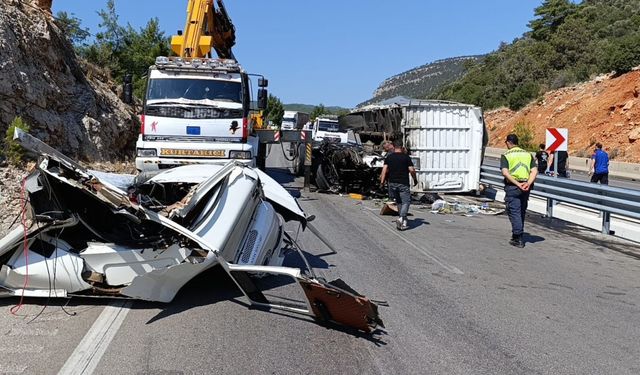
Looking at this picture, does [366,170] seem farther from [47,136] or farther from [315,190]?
[47,136]

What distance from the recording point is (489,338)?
17.1 ft

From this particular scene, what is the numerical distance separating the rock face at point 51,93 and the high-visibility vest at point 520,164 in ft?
36.6

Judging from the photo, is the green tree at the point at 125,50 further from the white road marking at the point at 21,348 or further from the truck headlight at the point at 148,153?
the white road marking at the point at 21,348

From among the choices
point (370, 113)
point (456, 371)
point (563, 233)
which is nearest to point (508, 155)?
point (563, 233)

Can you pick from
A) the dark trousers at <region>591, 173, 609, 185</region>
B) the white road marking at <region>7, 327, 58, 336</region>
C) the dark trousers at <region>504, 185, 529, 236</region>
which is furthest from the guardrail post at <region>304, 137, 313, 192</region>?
the white road marking at <region>7, 327, 58, 336</region>

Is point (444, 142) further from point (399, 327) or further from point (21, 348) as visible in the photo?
point (21, 348)

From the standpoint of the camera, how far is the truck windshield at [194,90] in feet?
43.8

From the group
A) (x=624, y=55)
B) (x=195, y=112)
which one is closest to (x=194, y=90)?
(x=195, y=112)

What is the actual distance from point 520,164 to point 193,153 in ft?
22.4

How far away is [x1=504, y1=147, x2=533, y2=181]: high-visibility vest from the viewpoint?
10031 millimetres

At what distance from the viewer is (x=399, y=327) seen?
540 cm

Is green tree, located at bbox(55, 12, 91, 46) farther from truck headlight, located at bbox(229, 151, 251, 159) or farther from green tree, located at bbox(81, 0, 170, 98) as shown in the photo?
truck headlight, located at bbox(229, 151, 251, 159)

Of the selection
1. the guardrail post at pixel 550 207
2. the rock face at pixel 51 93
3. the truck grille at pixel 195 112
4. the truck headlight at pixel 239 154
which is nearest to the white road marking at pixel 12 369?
the truck headlight at pixel 239 154

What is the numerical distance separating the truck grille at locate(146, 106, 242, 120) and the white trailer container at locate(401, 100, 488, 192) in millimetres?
4397
